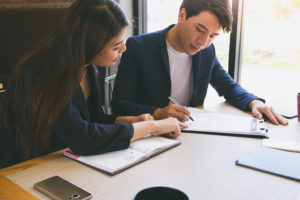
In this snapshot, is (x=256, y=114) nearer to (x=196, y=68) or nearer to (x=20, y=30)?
(x=196, y=68)

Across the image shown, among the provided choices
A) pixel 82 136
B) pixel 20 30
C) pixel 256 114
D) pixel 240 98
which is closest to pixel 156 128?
pixel 82 136

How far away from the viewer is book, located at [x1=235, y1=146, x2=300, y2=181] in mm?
917

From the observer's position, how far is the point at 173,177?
34.9 inches

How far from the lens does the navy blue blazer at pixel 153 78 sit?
5.36ft

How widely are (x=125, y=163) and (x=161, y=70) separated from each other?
862 mm

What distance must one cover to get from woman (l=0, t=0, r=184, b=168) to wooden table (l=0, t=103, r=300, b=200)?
0.10 meters

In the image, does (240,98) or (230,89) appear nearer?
(240,98)

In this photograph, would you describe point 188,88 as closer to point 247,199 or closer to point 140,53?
point 140,53

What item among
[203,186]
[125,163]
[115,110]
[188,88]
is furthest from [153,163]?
[188,88]

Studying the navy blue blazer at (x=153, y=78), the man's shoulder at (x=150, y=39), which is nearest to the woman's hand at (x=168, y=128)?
the navy blue blazer at (x=153, y=78)

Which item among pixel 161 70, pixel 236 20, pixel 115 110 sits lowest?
pixel 115 110

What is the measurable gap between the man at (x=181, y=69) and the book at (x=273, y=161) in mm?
378

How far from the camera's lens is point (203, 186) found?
32.9 inches

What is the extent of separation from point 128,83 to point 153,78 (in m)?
0.15
